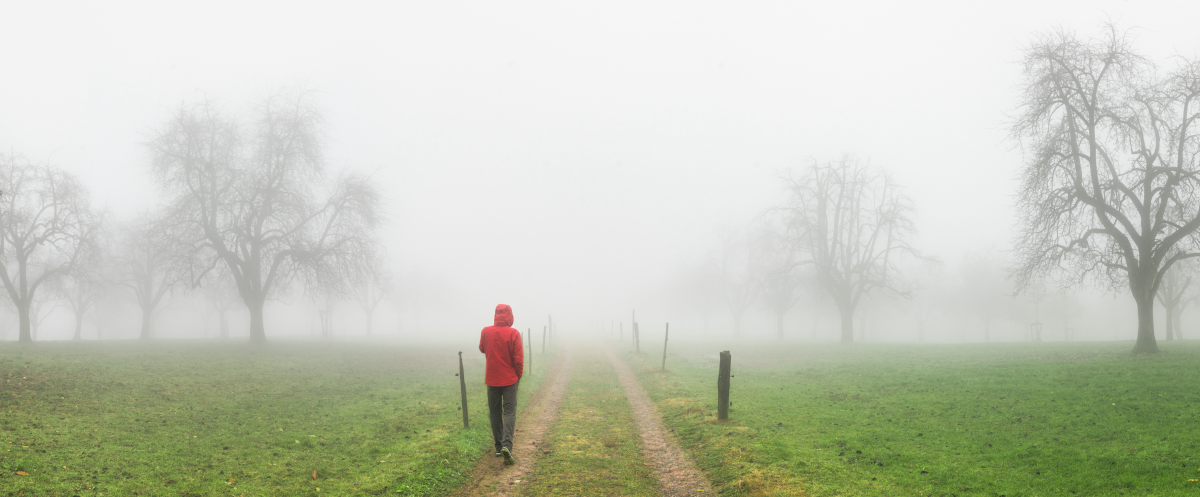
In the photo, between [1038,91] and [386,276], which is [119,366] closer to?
[1038,91]

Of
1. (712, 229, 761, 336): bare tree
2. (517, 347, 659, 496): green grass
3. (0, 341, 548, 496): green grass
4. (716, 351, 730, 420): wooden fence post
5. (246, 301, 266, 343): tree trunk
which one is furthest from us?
(712, 229, 761, 336): bare tree

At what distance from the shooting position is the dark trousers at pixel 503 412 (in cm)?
1027

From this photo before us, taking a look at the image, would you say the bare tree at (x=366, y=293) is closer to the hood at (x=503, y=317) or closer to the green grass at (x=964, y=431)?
the hood at (x=503, y=317)

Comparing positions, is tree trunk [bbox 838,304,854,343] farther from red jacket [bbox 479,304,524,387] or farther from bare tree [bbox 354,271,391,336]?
red jacket [bbox 479,304,524,387]

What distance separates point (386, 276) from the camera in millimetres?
69875

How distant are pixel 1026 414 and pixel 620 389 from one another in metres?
11.9

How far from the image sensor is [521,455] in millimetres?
10734

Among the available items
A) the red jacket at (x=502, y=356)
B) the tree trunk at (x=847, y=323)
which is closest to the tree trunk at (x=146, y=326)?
the red jacket at (x=502, y=356)

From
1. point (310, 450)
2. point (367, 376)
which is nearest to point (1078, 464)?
point (310, 450)

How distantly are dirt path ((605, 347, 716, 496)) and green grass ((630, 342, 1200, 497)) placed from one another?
0.31 meters

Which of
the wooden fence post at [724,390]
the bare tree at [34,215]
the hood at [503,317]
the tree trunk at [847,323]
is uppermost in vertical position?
the bare tree at [34,215]

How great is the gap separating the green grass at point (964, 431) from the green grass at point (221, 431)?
5.36 metres

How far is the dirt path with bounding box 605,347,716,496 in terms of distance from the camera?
29.0ft

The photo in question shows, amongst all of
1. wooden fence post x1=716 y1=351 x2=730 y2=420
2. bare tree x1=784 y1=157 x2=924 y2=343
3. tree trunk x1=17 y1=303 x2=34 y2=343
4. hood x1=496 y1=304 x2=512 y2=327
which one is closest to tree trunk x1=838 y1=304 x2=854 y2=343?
bare tree x1=784 y1=157 x2=924 y2=343
